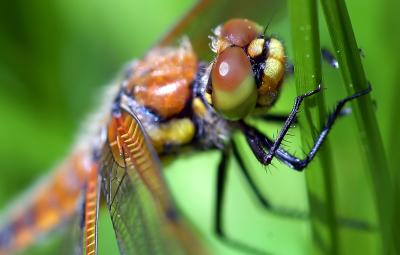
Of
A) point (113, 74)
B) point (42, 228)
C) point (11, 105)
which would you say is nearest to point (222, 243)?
point (42, 228)

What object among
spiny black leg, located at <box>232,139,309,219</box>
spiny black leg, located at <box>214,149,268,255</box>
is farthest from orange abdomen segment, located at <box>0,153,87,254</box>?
spiny black leg, located at <box>232,139,309,219</box>

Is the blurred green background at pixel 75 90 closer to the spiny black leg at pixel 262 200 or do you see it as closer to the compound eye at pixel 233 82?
the spiny black leg at pixel 262 200

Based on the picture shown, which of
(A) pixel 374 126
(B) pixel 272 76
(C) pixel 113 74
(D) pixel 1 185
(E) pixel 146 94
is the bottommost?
(A) pixel 374 126

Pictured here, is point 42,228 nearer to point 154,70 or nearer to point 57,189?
point 57,189

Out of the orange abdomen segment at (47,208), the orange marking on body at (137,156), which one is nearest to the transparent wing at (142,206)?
the orange marking on body at (137,156)

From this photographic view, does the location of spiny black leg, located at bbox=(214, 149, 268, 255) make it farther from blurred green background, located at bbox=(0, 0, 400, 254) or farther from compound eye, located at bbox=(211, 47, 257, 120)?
compound eye, located at bbox=(211, 47, 257, 120)

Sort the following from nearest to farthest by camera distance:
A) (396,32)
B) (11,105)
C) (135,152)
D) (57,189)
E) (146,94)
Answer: (396,32), (135,152), (146,94), (57,189), (11,105)
